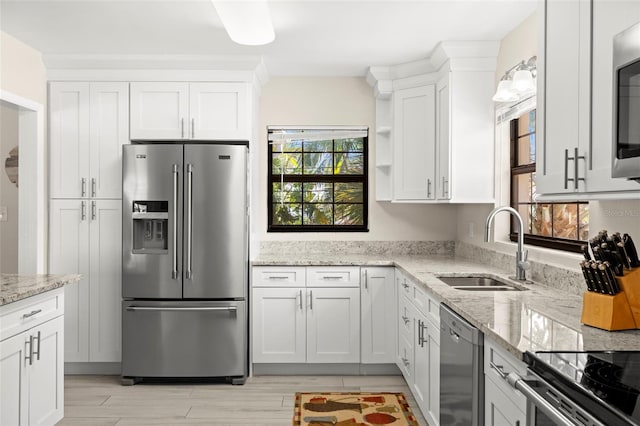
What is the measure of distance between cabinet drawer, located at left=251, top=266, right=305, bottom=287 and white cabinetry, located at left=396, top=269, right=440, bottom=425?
0.75 meters

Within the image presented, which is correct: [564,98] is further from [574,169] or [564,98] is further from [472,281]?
[472,281]

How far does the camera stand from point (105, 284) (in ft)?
13.5

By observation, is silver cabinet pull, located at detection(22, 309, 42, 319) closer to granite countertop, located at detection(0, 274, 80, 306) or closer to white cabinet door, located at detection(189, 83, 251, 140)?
granite countertop, located at detection(0, 274, 80, 306)

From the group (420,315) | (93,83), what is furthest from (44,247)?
(420,315)

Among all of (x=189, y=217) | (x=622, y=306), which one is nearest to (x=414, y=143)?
(x=189, y=217)

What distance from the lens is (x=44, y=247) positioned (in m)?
4.16

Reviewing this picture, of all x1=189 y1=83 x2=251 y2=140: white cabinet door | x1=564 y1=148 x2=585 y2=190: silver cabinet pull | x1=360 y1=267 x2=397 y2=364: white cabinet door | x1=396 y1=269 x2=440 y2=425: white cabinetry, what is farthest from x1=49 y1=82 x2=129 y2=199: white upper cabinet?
x1=564 y1=148 x2=585 y2=190: silver cabinet pull

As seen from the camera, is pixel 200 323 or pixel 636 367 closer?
pixel 636 367

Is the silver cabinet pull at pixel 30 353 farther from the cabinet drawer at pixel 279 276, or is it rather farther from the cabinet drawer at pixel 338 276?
the cabinet drawer at pixel 338 276

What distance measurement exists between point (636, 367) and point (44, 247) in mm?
4050

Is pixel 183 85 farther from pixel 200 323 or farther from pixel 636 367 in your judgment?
pixel 636 367

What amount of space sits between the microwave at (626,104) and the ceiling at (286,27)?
1641 millimetres

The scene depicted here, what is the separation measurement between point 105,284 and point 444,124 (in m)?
2.83

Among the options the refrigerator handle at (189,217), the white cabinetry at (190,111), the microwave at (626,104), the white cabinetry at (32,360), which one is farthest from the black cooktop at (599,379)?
the white cabinetry at (190,111)
